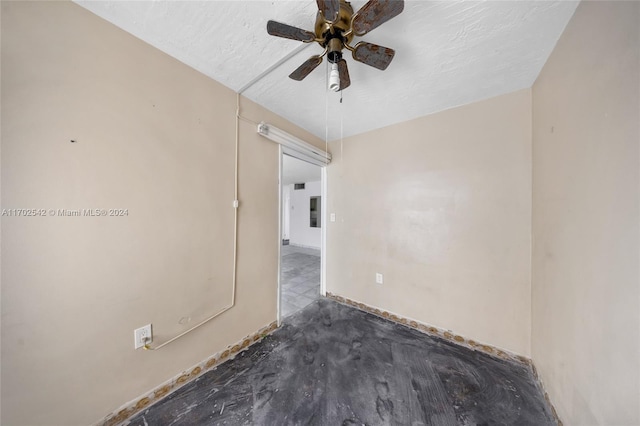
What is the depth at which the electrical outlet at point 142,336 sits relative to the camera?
119 cm

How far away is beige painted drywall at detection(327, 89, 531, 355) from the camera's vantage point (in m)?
1.64

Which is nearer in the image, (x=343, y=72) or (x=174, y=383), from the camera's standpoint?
(x=343, y=72)

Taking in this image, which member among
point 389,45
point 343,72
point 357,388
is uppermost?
point 389,45

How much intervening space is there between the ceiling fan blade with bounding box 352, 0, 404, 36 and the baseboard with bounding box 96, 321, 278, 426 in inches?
95.1

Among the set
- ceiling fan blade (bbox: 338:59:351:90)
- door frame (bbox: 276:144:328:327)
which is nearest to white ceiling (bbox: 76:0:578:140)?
ceiling fan blade (bbox: 338:59:351:90)

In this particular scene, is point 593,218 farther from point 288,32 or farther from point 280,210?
point 280,210

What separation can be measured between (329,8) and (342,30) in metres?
0.20

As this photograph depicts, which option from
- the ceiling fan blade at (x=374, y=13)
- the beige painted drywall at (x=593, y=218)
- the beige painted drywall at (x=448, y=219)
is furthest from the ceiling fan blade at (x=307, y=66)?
the beige painted drywall at (x=448, y=219)

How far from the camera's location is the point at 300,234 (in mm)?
6500

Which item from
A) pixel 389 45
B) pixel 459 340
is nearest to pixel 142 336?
pixel 389 45

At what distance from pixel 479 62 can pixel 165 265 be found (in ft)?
8.62

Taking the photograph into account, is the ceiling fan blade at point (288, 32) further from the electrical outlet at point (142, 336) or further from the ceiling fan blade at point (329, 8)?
the electrical outlet at point (142, 336)

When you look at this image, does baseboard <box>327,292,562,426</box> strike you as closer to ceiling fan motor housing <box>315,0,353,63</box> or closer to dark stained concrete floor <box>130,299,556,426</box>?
dark stained concrete floor <box>130,299,556,426</box>

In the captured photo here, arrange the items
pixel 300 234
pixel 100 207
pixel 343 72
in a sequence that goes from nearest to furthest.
Result: pixel 100 207 → pixel 343 72 → pixel 300 234
